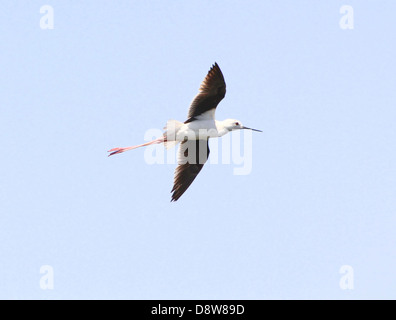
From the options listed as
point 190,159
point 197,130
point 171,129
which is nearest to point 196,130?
point 197,130

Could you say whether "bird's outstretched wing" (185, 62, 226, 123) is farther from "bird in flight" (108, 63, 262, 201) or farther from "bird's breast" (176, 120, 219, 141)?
"bird's breast" (176, 120, 219, 141)

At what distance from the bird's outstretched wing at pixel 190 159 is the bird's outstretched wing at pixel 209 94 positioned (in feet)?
3.26

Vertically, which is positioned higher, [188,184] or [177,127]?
[177,127]

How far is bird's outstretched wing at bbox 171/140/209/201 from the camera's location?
17.2 metres

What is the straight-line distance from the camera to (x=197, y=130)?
16.4 m

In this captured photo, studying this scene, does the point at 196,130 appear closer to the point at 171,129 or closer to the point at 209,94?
the point at 171,129

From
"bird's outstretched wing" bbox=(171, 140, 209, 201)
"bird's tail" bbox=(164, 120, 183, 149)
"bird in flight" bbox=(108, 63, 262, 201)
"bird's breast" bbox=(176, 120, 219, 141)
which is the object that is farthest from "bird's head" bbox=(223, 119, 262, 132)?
"bird's tail" bbox=(164, 120, 183, 149)

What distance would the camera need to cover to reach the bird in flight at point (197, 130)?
52.7ft

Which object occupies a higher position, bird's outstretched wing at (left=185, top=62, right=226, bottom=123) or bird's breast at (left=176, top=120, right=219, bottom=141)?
bird's outstretched wing at (left=185, top=62, right=226, bottom=123)
